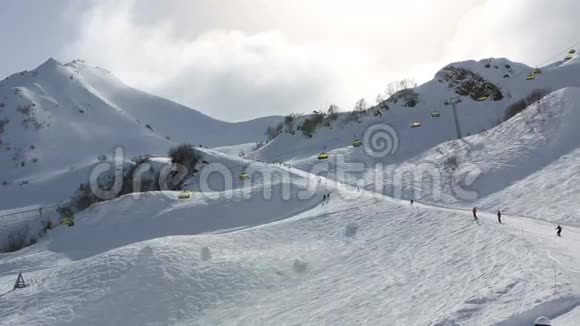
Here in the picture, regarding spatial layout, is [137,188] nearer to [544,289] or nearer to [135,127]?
[544,289]

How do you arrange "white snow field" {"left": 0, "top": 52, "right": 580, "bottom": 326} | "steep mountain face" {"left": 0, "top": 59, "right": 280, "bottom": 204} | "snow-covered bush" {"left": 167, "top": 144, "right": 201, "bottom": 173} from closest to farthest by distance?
"white snow field" {"left": 0, "top": 52, "right": 580, "bottom": 326} → "snow-covered bush" {"left": 167, "top": 144, "right": 201, "bottom": 173} → "steep mountain face" {"left": 0, "top": 59, "right": 280, "bottom": 204}

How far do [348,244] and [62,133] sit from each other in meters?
139

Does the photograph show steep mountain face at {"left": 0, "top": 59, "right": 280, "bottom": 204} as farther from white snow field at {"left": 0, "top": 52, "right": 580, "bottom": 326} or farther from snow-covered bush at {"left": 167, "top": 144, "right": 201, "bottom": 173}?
white snow field at {"left": 0, "top": 52, "right": 580, "bottom": 326}

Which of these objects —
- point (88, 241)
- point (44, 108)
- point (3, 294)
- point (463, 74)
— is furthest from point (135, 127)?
point (3, 294)

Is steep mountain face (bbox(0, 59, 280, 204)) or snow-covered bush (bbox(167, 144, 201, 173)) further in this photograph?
steep mountain face (bbox(0, 59, 280, 204))

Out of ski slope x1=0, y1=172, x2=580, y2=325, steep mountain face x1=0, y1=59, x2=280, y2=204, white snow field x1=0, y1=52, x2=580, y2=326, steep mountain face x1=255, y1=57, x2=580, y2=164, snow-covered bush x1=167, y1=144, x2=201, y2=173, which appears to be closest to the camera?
ski slope x1=0, y1=172, x2=580, y2=325

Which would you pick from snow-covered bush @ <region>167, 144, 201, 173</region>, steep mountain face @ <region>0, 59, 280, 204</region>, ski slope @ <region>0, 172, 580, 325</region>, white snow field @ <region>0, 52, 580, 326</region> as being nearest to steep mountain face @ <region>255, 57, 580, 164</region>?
white snow field @ <region>0, 52, 580, 326</region>

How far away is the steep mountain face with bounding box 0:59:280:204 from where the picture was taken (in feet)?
449

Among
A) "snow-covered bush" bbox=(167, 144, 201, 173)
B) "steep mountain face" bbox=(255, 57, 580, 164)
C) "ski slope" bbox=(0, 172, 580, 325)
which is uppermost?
"steep mountain face" bbox=(255, 57, 580, 164)

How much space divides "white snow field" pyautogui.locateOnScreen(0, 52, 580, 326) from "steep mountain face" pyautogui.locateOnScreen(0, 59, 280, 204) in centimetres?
7241

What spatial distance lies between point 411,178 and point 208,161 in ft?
138

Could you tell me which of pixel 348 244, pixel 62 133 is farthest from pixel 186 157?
pixel 62 133

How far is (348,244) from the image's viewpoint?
40156 millimetres

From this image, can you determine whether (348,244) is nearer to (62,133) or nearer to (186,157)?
(186,157)
